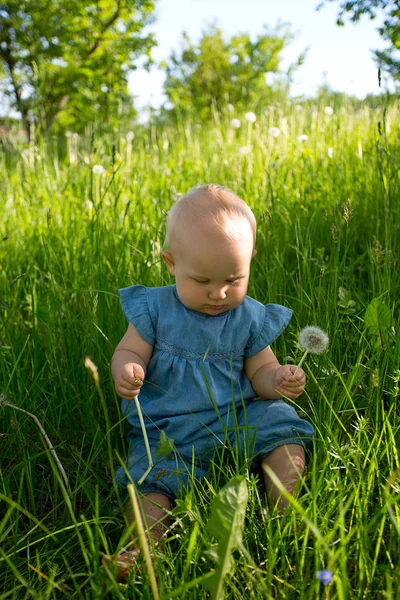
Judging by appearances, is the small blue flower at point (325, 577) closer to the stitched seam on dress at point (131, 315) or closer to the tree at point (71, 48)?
the stitched seam on dress at point (131, 315)

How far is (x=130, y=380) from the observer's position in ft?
5.25

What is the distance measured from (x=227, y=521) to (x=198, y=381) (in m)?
0.76

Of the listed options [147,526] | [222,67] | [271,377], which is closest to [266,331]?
[271,377]

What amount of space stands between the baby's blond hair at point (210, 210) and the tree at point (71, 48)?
397 inches

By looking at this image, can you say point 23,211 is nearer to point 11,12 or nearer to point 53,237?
point 53,237

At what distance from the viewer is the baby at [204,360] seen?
168cm

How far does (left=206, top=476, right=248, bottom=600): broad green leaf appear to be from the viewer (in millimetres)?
1078

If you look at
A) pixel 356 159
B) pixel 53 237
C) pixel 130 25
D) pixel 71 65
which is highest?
pixel 130 25

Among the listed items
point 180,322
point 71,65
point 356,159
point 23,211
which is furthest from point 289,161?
point 71,65

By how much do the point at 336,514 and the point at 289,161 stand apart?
3069mm

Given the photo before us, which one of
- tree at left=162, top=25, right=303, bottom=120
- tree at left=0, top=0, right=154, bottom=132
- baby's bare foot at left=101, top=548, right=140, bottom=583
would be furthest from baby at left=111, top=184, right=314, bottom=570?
tree at left=162, top=25, right=303, bottom=120

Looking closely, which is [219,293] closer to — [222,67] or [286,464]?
[286,464]

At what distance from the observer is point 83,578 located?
1.41 metres

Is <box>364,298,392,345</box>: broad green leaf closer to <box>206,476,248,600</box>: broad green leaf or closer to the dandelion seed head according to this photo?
the dandelion seed head
